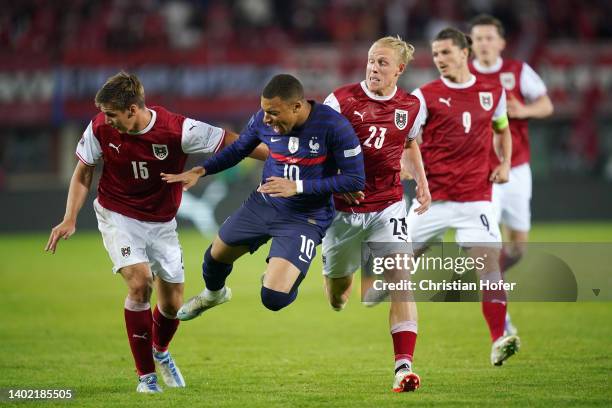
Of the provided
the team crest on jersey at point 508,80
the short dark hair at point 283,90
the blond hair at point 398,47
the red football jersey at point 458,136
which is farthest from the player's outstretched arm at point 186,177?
the team crest on jersey at point 508,80

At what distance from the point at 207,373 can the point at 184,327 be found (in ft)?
9.19

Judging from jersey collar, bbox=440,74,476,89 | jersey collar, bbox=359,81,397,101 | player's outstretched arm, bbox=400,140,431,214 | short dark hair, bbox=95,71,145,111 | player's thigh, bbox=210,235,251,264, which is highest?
short dark hair, bbox=95,71,145,111

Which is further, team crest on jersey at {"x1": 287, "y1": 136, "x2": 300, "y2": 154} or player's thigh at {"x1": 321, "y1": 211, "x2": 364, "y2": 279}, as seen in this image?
player's thigh at {"x1": 321, "y1": 211, "x2": 364, "y2": 279}

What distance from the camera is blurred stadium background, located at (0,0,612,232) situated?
2067 cm

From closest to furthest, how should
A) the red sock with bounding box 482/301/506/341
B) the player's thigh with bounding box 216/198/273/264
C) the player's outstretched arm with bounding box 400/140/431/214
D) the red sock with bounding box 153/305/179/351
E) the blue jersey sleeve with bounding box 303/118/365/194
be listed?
the blue jersey sleeve with bounding box 303/118/365/194
the player's thigh with bounding box 216/198/273/264
the player's outstretched arm with bounding box 400/140/431/214
the red sock with bounding box 153/305/179/351
the red sock with bounding box 482/301/506/341

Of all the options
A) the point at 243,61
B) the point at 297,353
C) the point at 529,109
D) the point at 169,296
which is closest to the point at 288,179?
the point at 169,296

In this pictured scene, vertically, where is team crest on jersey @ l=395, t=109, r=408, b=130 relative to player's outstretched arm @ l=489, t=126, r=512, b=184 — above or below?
above

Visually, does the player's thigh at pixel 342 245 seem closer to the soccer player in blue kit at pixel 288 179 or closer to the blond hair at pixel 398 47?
the soccer player in blue kit at pixel 288 179

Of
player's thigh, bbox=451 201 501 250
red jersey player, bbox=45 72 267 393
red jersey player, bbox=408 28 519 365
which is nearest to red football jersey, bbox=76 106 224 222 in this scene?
red jersey player, bbox=45 72 267 393

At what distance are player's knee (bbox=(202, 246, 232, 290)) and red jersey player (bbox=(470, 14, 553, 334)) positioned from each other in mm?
2786

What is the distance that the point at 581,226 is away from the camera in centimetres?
1989

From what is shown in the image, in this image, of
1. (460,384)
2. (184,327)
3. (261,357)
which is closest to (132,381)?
(261,357)

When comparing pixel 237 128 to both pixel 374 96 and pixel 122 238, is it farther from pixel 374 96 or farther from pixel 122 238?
pixel 122 238

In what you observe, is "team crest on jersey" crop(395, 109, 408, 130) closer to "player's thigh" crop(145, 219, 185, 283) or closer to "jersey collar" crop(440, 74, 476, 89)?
"jersey collar" crop(440, 74, 476, 89)
